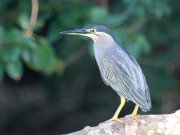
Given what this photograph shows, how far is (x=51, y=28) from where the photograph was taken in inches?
335

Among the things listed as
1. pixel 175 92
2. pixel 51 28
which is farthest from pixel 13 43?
pixel 175 92

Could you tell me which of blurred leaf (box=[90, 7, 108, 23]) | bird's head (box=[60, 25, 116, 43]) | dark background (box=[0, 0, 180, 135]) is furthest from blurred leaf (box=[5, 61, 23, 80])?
bird's head (box=[60, 25, 116, 43])

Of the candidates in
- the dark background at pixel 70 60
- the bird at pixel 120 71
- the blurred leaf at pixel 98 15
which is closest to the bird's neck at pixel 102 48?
the bird at pixel 120 71

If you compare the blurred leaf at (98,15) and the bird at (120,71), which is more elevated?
the blurred leaf at (98,15)

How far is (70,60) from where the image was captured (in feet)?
30.2

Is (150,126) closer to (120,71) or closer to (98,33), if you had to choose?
(120,71)

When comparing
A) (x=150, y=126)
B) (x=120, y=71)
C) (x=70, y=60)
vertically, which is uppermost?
(x=120, y=71)

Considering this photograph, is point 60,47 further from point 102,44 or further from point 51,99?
point 102,44

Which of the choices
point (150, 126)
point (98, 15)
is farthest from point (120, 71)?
point (98, 15)

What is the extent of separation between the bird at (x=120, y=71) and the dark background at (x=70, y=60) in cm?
154

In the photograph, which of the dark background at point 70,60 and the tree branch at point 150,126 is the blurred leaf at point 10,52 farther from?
the tree branch at point 150,126

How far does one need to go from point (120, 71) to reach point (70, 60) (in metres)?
3.36

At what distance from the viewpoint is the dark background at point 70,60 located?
25.8 ft

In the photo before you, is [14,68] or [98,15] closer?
[14,68]
